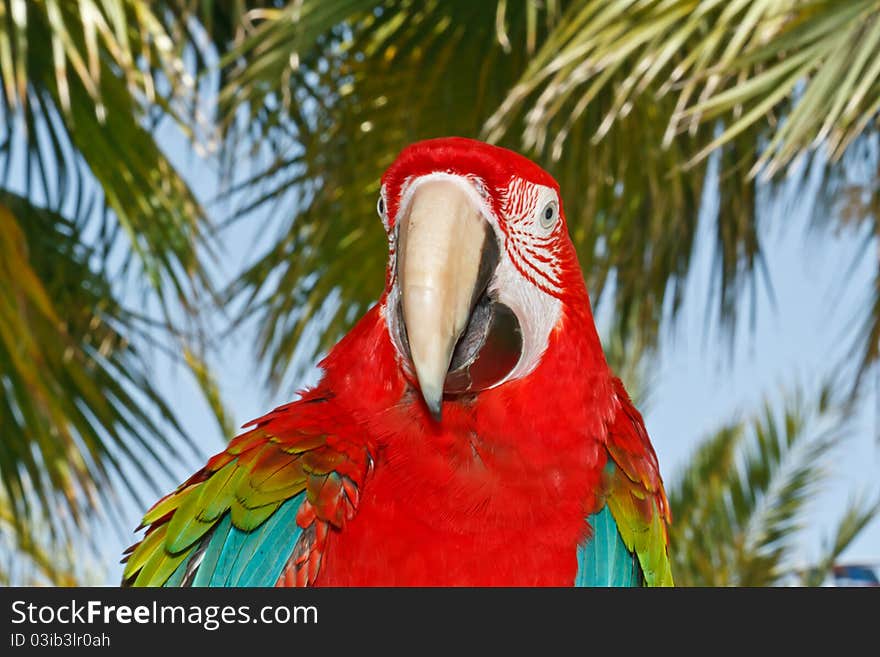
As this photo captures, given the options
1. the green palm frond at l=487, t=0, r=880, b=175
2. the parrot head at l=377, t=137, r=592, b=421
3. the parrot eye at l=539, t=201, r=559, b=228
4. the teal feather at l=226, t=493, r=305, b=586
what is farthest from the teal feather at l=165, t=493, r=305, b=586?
the green palm frond at l=487, t=0, r=880, b=175

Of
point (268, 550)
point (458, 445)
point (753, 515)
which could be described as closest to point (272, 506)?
point (268, 550)

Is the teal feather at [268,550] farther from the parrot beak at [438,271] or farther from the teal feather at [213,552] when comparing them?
Result: the parrot beak at [438,271]

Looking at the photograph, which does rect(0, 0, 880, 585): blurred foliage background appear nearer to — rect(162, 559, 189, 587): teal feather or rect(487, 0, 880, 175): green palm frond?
rect(487, 0, 880, 175): green palm frond

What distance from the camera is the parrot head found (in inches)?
Answer: 29.6

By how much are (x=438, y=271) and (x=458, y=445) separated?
16 cm

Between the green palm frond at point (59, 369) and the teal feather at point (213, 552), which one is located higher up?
the green palm frond at point (59, 369)

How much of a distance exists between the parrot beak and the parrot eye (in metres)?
0.07

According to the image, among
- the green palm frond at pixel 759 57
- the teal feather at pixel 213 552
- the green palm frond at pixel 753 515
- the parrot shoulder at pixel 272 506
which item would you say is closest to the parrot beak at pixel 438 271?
the parrot shoulder at pixel 272 506

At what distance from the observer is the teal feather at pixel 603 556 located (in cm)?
88

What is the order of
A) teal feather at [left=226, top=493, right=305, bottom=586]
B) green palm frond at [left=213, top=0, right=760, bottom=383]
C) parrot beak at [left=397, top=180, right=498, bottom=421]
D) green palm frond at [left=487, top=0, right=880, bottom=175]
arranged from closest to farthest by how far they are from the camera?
parrot beak at [left=397, top=180, right=498, bottom=421]
teal feather at [left=226, top=493, right=305, bottom=586]
green palm frond at [left=487, top=0, right=880, bottom=175]
green palm frond at [left=213, top=0, right=760, bottom=383]

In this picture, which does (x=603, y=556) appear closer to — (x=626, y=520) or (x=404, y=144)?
(x=626, y=520)

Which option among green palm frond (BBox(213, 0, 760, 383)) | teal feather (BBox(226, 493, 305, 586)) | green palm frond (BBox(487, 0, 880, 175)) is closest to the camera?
teal feather (BBox(226, 493, 305, 586))
